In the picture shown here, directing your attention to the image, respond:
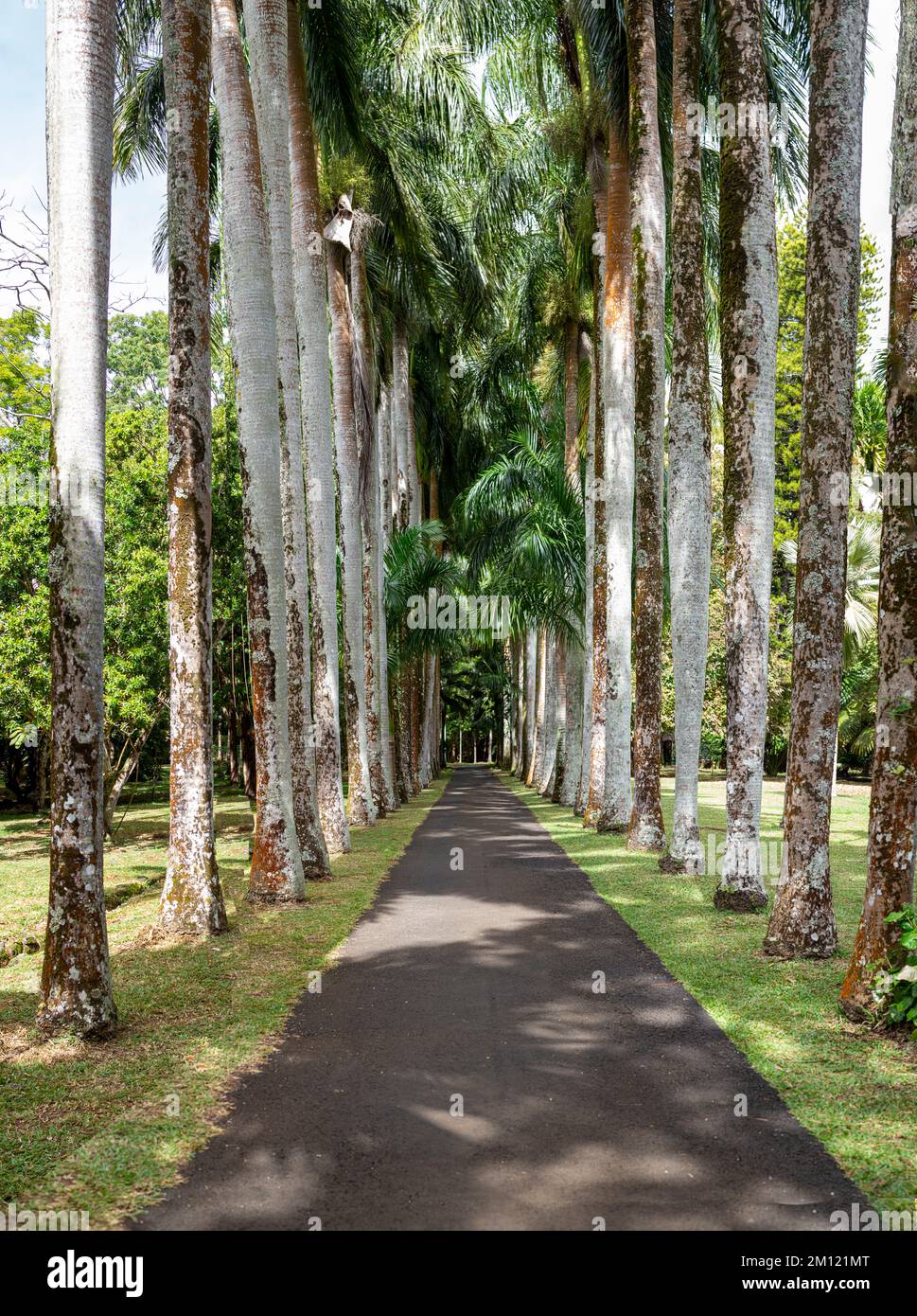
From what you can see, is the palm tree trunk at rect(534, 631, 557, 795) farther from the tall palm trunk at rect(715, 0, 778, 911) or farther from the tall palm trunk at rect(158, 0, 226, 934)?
the tall palm trunk at rect(158, 0, 226, 934)

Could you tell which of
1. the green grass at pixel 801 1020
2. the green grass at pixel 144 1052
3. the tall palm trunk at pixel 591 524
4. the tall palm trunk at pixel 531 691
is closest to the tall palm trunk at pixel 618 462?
the tall palm trunk at pixel 591 524

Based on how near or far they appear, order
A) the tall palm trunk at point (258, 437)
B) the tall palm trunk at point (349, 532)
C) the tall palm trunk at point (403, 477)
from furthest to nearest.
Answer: the tall palm trunk at point (403, 477)
the tall palm trunk at point (349, 532)
the tall palm trunk at point (258, 437)

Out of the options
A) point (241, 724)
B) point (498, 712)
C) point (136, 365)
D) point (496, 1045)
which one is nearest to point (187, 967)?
point (496, 1045)

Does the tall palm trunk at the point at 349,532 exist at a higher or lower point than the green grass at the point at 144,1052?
higher

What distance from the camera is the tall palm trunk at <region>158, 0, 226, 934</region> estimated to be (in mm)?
10359

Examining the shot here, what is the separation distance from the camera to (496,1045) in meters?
6.76

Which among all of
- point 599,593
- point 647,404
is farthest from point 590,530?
point 647,404

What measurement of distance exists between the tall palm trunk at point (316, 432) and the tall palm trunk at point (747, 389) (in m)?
7.24

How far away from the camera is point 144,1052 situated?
21.9 feet

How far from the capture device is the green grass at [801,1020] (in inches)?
199

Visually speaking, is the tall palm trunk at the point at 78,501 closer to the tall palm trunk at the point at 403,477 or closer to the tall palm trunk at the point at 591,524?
the tall palm trunk at the point at 591,524

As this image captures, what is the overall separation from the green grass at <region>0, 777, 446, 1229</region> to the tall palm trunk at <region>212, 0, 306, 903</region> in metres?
0.92

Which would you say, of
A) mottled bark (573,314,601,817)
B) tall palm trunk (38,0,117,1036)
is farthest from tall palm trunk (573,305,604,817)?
tall palm trunk (38,0,117,1036)

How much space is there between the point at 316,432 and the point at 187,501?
6175 millimetres
